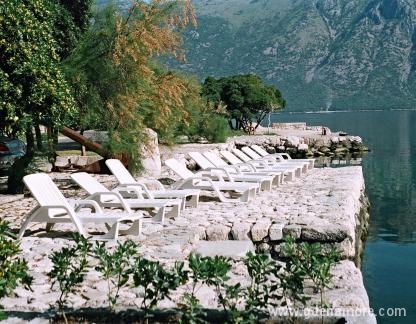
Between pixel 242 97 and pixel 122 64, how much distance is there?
3931cm

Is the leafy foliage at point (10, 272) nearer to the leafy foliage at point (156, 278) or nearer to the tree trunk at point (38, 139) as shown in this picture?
the leafy foliage at point (156, 278)

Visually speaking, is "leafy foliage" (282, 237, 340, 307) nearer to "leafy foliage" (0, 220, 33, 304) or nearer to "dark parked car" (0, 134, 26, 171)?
"leafy foliage" (0, 220, 33, 304)

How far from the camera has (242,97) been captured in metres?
53.5

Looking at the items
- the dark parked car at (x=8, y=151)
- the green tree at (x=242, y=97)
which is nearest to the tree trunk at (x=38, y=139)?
the dark parked car at (x=8, y=151)

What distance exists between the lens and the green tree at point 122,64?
14492mm

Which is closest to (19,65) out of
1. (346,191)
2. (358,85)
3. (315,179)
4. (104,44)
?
(104,44)

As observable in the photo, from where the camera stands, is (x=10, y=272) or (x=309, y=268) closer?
(x=309, y=268)

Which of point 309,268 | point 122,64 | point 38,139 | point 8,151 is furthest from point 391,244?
point 8,151

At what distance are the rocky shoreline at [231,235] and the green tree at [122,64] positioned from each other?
7.28ft

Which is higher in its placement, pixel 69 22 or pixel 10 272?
pixel 69 22

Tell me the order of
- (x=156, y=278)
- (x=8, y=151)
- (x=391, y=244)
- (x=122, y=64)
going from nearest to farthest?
1. (x=156, y=278)
2. (x=391, y=244)
3. (x=122, y=64)
4. (x=8, y=151)

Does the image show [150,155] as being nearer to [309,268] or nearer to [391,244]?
[391,244]

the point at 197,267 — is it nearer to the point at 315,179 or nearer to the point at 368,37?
the point at 315,179

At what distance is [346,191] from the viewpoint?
12.7 metres
